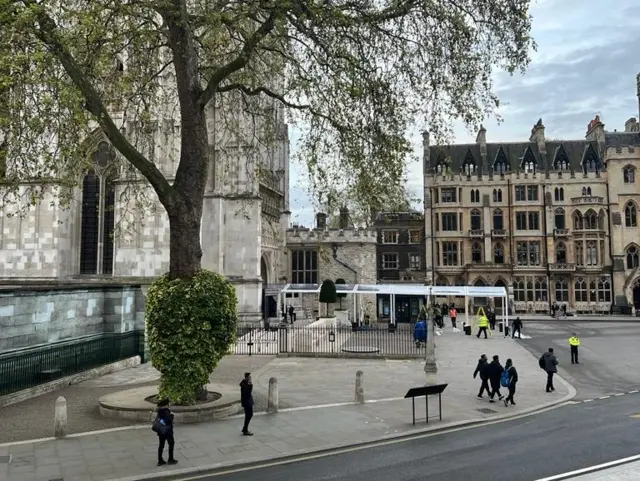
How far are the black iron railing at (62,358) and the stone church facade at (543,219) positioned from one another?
35.8m

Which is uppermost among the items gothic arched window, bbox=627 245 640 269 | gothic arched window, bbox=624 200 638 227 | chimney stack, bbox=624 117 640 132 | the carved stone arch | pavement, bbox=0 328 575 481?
chimney stack, bbox=624 117 640 132

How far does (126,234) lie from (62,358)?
1079 centimetres

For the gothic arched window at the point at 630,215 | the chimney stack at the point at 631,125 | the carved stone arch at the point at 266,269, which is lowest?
the carved stone arch at the point at 266,269

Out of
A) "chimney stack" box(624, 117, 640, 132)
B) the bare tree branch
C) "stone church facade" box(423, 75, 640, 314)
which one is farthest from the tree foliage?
"chimney stack" box(624, 117, 640, 132)

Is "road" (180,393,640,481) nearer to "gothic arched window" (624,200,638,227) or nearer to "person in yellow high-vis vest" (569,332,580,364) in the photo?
"person in yellow high-vis vest" (569,332,580,364)

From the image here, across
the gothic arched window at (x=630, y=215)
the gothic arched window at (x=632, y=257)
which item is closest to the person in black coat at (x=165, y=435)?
the gothic arched window at (x=632, y=257)

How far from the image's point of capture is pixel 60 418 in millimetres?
9781

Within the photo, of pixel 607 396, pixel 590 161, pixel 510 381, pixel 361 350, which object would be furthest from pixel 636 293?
pixel 510 381

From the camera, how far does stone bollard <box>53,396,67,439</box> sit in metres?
9.75

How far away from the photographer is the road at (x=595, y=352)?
16719 millimetres

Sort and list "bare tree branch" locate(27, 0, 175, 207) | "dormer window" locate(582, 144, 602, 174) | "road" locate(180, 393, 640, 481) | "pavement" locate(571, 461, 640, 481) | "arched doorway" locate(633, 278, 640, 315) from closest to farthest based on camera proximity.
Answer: "pavement" locate(571, 461, 640, 481)
"road" locate(180, 393, 640, 481)
"bare tree branch" locate(27, 0, 175, 207)
"arched doorway" locate(633, 278, 640, 315)
"dormer window" locate(582, 144, 602, 174)

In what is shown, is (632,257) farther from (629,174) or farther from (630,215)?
(629,174)

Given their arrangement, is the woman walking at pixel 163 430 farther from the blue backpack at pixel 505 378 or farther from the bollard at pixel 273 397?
the blue backpack at pixel 505 378

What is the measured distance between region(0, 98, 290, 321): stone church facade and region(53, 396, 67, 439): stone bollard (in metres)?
15.7
